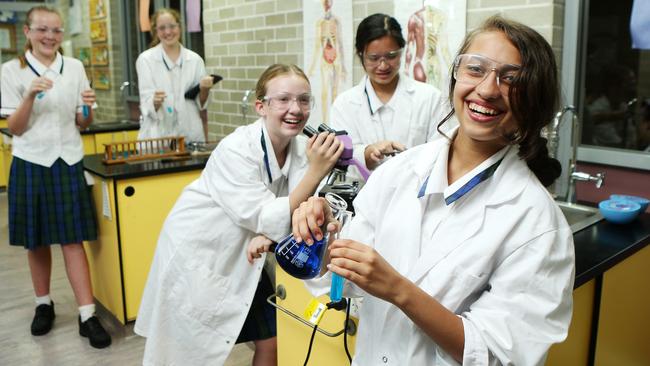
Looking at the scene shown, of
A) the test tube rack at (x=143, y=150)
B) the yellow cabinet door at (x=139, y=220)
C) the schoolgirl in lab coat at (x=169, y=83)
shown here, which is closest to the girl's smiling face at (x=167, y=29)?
the schoolgirl in lab coat at (x=169, y=83)

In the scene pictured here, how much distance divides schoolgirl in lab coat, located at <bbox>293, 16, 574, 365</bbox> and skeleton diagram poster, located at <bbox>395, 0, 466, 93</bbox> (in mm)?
1441

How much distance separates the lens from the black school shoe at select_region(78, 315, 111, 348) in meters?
2.61

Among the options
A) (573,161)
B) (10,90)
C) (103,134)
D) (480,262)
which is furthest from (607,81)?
(103,134)

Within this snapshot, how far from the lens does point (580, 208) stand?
2090 mm

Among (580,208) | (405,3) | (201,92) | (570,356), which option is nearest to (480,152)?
(570,356)

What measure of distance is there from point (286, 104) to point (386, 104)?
22.4 inches

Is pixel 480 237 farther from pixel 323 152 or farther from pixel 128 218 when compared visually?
pixel 128 218

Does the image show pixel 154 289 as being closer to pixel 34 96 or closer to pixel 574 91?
pixel 34 96

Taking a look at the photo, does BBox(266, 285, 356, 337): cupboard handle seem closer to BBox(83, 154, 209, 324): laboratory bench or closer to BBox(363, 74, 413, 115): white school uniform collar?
BBox(363, 74, 413, 115): white school uniform collar

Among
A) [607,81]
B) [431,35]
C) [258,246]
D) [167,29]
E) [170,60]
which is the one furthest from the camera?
[170,60]

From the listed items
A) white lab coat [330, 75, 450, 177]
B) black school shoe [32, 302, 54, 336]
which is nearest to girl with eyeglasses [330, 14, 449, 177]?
white lab coat [330, 75, 450, 177]

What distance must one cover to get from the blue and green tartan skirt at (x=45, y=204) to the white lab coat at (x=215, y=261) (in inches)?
40.8

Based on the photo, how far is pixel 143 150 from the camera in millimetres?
3059

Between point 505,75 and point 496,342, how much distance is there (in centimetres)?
46
